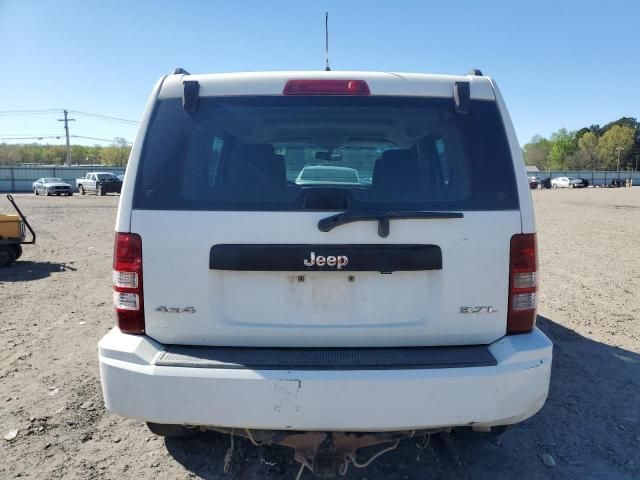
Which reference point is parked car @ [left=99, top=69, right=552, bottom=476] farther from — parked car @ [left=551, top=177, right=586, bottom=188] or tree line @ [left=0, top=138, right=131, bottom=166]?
tree line @ [left=0, top=138, right=131, bottom=166]

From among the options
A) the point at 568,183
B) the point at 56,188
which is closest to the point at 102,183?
the point at 56,188

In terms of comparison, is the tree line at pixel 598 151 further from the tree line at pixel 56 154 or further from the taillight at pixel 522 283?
the taillight at pixel 522 283

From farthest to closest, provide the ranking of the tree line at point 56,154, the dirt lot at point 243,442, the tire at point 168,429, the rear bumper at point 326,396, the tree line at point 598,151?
1. the tree line at point 598,151
2. the tree line at point 56,154
3. the dirt lot at point 243,442
4. the tire at point 168,429
5. the rear bumper at point 326,396

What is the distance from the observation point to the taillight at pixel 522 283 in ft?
7.61

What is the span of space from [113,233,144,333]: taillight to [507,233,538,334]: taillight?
1748 millimetres

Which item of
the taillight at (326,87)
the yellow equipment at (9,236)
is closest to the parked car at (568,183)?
the yellow equipment at (9,236)

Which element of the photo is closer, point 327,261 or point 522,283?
point 327,261

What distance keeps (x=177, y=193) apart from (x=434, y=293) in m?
1.29

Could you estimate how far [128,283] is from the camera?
234cm

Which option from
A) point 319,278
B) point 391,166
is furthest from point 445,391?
point 391,166

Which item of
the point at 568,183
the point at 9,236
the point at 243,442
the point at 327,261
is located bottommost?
the point at 243,442

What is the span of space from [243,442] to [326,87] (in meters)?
2.17

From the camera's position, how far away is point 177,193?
7.58ft

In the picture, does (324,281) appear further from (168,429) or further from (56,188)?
(56,188)
